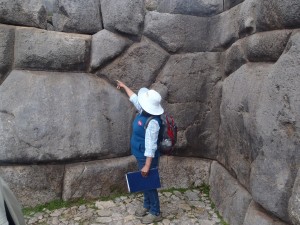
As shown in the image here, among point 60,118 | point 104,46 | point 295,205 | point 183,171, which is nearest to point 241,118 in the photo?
point 295,205

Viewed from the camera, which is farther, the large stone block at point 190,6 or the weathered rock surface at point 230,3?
the large stone block at point 190,6

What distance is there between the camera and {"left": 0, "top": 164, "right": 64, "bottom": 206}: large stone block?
3.14 meters

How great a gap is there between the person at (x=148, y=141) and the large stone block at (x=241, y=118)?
0.66 meters

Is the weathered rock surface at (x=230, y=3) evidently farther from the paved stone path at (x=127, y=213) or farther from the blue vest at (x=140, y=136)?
the paved stone path at (x=127, y=213)

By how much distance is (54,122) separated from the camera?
3.21 meters

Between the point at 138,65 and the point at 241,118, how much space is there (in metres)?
1.24

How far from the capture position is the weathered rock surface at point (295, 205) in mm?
1938

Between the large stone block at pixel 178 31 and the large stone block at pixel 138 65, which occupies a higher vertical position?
the large stone block at pixel 178 31

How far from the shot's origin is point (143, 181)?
295cm

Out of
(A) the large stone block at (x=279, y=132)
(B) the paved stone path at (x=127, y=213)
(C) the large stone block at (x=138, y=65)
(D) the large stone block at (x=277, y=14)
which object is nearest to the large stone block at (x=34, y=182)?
(B) the paved stone path at (x=127, y=213)

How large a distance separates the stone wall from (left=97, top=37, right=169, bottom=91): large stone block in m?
0.01

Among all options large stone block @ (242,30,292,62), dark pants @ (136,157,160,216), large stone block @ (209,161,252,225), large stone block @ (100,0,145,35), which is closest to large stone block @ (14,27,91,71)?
large stone block @ (100,0,145,35)

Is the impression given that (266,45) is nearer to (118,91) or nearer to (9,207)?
(118,91)

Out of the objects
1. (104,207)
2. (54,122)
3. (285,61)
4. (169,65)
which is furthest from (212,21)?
(104,207)
